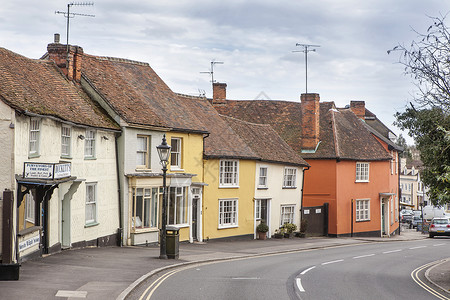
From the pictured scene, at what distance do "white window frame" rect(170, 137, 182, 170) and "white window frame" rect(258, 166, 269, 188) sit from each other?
837 centimetres

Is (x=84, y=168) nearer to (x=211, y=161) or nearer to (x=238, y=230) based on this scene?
(x=211, y=161)

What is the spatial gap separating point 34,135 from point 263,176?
67.9 ft

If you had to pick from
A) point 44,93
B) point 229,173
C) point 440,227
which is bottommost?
point 440,227

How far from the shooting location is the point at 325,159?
45.6 metres

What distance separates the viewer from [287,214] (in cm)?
4150

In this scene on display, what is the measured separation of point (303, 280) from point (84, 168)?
35.4 ft

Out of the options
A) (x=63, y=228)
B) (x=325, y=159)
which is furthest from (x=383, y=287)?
(x=325, y=159)

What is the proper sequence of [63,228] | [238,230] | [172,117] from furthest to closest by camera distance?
[238,230], [172,117], [63,228]

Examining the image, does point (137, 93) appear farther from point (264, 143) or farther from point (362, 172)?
point (362, 172)

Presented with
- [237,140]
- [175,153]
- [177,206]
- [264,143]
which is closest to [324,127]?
[264,143]

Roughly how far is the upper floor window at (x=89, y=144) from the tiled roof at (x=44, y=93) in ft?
1.77

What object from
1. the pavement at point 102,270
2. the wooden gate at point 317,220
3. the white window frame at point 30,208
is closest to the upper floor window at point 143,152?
the pavement at point 102,270

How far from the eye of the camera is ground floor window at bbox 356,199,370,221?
1866 inches

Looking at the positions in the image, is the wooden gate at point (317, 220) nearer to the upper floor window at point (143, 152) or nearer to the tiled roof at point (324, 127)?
the tiled roof at point (324, 127)
